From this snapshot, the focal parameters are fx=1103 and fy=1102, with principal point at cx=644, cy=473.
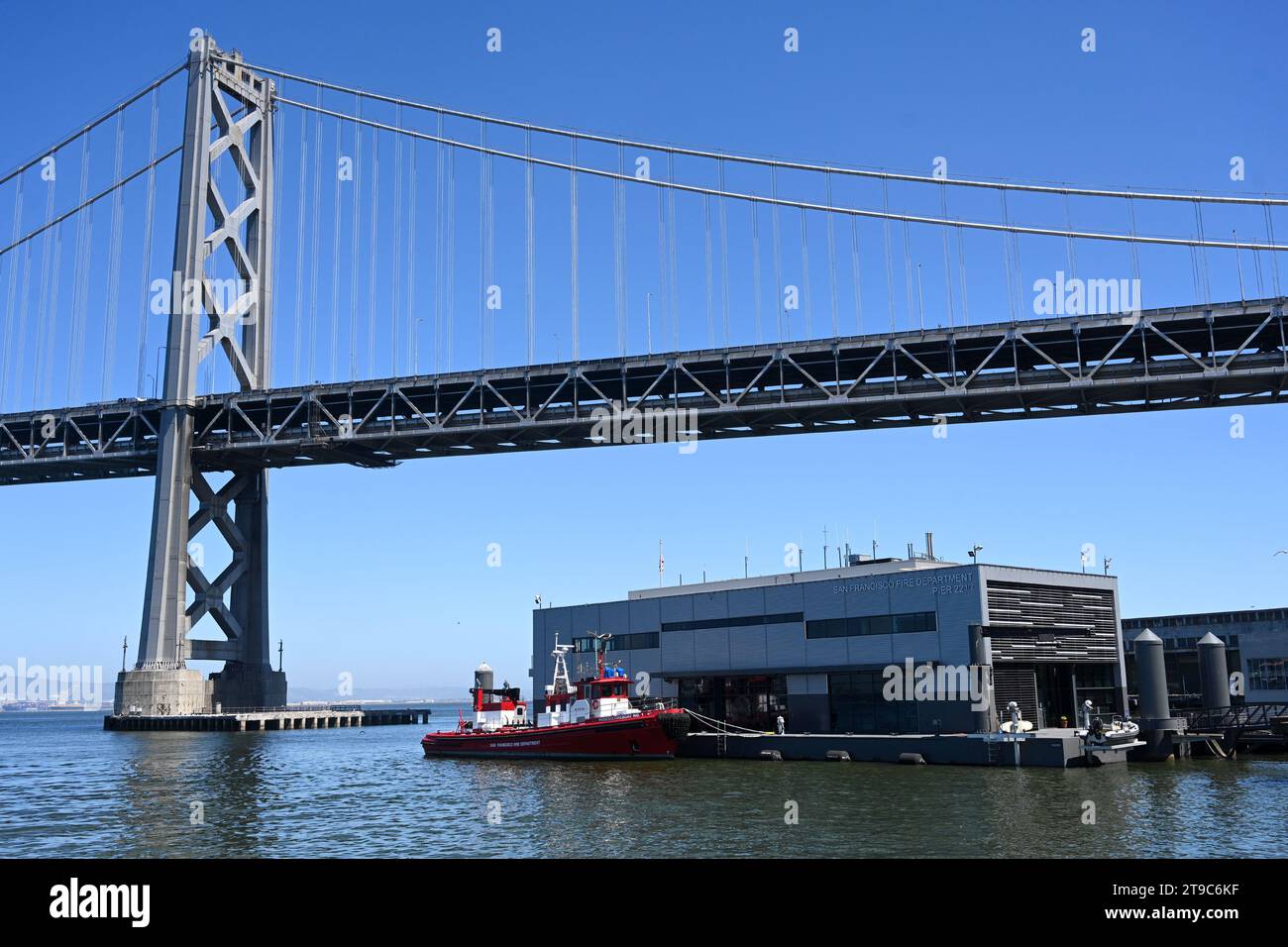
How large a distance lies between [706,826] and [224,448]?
208 feet

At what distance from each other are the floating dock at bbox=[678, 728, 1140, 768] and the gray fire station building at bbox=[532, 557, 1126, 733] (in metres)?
2.76

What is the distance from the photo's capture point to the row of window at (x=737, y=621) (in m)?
57.3

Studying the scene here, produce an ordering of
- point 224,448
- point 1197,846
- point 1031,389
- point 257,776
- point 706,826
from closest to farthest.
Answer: point 1197,846
point 706,826
point 257,776
point 1031,389
point 224,448

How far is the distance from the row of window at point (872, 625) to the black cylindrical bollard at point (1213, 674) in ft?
45.5

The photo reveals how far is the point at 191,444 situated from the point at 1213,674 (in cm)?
6981

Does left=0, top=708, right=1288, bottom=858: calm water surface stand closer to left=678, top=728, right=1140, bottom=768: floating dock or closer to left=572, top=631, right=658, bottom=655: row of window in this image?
left=678, top=728, right=1140, bottom=768: floating dock

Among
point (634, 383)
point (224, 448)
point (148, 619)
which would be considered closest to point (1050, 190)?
point (634, 383)

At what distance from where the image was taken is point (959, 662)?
50.8m

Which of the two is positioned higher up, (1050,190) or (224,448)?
(1050,190)

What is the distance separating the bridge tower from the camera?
80.1 m

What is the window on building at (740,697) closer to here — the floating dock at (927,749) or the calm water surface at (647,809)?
the floating dock at (927,749)

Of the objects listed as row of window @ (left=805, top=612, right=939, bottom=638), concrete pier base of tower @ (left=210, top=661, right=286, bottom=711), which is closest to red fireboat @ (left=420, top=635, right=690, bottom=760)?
row of window @ (left=805, top=612, right=939, bottom=638)

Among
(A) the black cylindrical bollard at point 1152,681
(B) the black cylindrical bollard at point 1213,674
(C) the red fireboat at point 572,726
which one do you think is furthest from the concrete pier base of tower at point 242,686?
(B) the black cylindrical bollard at point 1213,674
